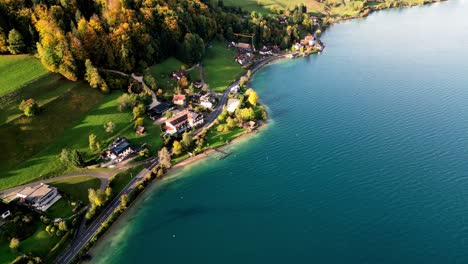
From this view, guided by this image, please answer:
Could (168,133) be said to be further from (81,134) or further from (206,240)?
(206,240)

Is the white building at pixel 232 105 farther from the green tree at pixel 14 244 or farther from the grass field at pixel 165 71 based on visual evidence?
the green tree at pixel 14 244

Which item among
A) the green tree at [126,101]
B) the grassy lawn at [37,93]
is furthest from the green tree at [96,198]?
the grassy lawn at [37,93]

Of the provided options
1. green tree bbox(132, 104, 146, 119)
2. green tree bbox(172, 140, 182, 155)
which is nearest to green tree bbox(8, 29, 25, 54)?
green tree bbox(132, 104, 146, 119)

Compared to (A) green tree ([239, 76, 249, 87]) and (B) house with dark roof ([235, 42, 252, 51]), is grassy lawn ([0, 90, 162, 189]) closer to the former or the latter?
(A) green tree ([239, 76, 249, 87])

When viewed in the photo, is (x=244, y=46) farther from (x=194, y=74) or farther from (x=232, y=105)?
(x=232, y=105)

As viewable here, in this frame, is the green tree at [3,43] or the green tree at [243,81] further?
the green tree at [243,81]

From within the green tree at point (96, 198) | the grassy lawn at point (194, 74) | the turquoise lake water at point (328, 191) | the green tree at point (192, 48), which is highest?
the green tree at point (192, 48)

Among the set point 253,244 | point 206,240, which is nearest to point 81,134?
point 206,240
